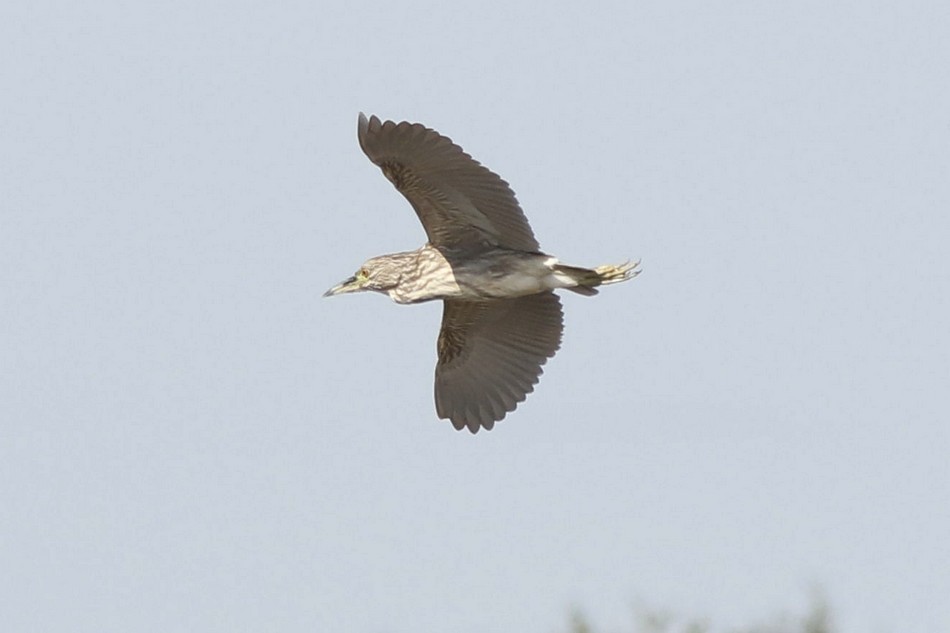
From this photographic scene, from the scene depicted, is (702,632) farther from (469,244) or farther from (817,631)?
(469,244)

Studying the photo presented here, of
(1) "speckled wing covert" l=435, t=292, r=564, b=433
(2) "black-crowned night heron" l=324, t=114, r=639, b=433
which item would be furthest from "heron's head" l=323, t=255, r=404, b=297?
(1) "speckled wing covert" l=435, t=292, r=564, b=433

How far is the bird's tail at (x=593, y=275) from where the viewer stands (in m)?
20.0

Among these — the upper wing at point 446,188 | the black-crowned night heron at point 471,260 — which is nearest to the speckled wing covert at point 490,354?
the black-crowned night heron at point 471,260

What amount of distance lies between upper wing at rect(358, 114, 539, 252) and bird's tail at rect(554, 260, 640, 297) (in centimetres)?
36

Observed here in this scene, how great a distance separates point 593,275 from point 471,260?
0.82 m

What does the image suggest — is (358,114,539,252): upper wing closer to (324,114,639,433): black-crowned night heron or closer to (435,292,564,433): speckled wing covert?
(324,114,639,433): black-crowned night heron

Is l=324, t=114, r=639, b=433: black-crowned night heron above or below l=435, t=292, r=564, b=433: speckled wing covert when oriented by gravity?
above

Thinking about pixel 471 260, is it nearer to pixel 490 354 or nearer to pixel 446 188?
pixel 446 188

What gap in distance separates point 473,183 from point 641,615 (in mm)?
3716

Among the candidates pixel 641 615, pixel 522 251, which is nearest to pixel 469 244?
pixel 522 251

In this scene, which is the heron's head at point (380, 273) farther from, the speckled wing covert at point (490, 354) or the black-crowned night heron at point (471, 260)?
the speckled wing covert at point (490, 354)

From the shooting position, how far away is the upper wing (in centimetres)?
1984

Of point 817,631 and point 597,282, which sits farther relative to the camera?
point 817,631

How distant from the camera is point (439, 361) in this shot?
2170cm
